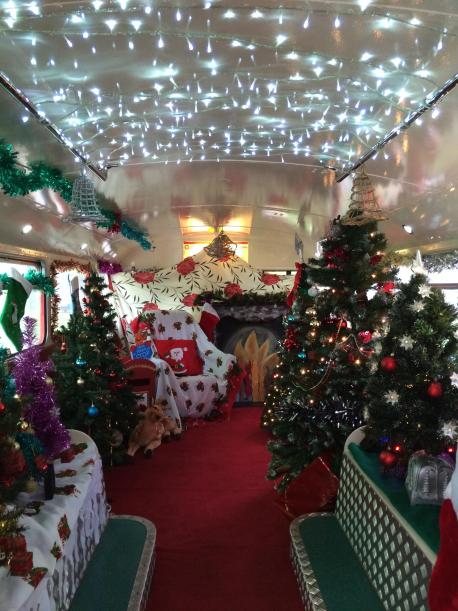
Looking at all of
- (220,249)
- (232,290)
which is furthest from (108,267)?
(232,290)

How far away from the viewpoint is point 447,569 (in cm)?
143

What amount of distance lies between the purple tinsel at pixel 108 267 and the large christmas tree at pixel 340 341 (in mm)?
4665

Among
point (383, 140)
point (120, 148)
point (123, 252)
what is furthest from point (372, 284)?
point (123, 252)

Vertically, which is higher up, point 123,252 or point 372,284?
point 123,252

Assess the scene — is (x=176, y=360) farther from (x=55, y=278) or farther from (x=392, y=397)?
(x=392, y=397)

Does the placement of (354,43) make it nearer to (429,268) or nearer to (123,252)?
(429,268)

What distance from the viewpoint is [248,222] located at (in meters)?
8.30

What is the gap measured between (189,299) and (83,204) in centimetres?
363

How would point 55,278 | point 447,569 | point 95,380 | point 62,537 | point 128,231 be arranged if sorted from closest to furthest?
point 447,569
point 62,537
point 95,380
point 55,278
point 128,231

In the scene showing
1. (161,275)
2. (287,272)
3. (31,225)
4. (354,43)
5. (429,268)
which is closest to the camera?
(354,43)

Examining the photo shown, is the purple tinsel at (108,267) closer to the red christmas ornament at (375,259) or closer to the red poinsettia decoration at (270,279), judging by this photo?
the red poinsettia decoration at (270,279)

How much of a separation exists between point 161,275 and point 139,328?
1405 millimetres

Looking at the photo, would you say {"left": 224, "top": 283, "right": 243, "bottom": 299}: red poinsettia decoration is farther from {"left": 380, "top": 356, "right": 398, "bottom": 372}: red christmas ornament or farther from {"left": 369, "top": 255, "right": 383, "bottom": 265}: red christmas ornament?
{"left": 380, "top": 356, "right": 398, "bottom": 372}: red christmas ornament

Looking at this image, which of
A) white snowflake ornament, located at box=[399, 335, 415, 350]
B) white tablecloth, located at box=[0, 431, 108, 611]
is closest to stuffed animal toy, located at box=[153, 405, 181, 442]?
white tablecloth, located at box=[0, 431, 108, 611]
